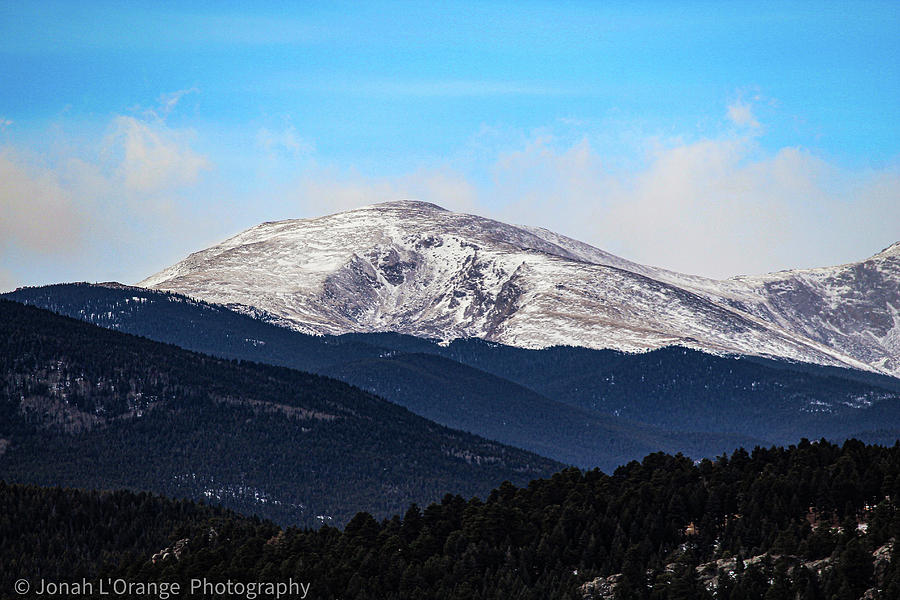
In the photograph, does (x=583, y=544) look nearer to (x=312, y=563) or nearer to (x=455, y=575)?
(x=455, y=575)

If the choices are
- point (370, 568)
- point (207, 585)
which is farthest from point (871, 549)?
point (207, 585)

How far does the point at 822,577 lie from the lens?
146 metres

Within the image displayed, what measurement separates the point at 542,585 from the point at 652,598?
74.2 feet

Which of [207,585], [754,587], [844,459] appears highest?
[844,459]

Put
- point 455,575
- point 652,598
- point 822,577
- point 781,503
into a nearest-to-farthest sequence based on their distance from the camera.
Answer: point 822,577 < point 652,598 < point 781,503 < point 455,575

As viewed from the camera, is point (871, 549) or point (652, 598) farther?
point (652, 598)

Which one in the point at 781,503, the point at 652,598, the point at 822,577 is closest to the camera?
the point at 822,577

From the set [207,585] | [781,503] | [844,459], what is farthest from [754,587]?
[207,585]

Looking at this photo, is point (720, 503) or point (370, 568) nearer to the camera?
point (720, 503)

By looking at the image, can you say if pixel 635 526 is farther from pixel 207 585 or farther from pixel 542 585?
pixel 207 585

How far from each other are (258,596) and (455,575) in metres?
25.7

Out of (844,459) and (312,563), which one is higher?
(844,459)

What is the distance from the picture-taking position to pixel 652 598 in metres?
158

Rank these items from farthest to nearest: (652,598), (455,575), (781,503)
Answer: (455,575) < (781,503) < (652,598)
